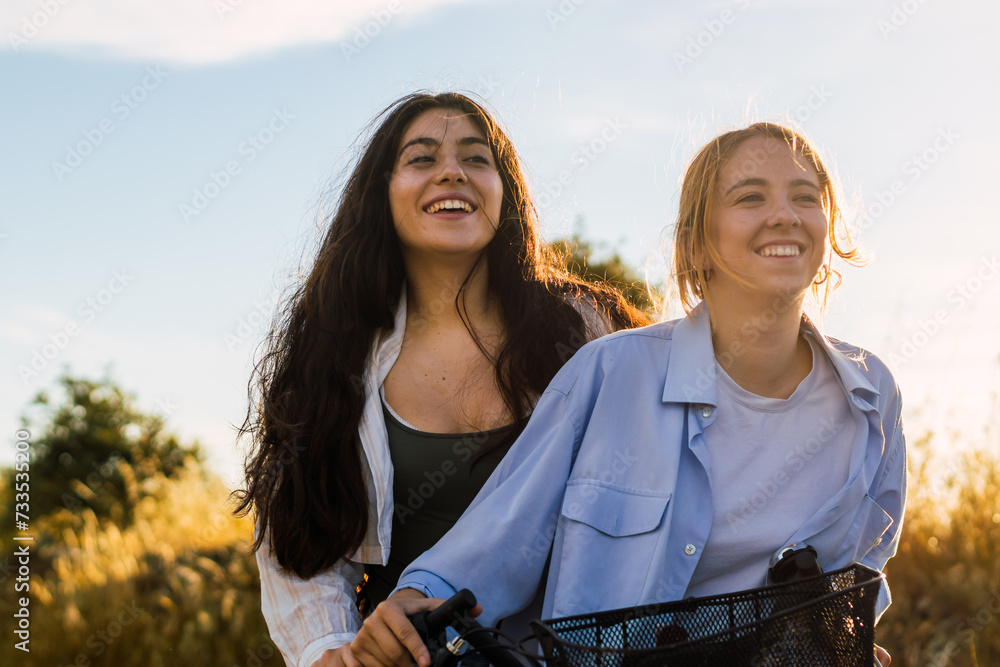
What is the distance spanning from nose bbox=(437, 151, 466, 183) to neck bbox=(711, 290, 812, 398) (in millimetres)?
1108

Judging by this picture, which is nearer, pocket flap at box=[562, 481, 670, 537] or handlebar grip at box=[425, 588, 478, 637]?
handlebar grip at box=[425, 588, 478, 637]

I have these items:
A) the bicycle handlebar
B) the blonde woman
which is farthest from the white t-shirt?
the bicycle handlebar

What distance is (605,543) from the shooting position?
7.50 ft

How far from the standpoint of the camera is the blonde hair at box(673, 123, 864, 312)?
104 inches

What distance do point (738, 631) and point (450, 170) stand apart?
2.04m

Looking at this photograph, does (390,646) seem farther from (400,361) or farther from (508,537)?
(400,361)

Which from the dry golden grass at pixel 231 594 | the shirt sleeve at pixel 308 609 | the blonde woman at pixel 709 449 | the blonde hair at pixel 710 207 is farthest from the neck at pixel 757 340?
the dry golden grass at pixel 231 594

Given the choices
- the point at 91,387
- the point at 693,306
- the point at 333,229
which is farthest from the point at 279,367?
the point at 91,387

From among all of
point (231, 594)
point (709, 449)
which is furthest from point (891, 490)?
point (231, 594)

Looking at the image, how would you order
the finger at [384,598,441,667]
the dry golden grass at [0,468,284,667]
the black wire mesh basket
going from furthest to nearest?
the dry golden grass at [0,468,284,667] → the finger at [384,598,441,667] → the black wire mesh basket

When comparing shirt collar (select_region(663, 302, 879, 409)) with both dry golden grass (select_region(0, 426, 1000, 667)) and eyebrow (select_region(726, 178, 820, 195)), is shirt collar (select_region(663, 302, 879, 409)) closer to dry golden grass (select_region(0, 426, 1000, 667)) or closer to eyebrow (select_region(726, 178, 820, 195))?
eyebrow (select_region(726, 178, 820, 195))

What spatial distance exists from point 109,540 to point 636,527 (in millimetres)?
6677

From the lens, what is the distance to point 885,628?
15.2 ft

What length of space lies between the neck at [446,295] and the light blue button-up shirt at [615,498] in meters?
0.96
